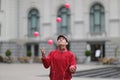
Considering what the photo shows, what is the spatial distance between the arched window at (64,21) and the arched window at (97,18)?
289 centimetres

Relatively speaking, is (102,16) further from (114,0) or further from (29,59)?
(29,59)

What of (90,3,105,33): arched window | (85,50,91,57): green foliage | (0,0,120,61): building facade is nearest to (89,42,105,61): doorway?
(0,0,120,61): building facade

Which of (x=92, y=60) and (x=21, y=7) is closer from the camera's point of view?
(x=92, y=60)

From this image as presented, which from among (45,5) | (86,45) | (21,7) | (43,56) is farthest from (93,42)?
(43,56)

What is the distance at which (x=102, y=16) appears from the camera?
4053 cm

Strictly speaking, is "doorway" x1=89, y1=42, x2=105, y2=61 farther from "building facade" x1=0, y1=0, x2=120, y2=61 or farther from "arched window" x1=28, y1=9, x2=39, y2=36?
"arched window" x1=28, y1=9, x2=39, y2=36

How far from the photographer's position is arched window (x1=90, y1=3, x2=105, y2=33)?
1593 inches

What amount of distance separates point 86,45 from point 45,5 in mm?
7159

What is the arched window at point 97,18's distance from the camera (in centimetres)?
4047

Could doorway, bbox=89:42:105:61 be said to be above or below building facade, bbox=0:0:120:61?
below

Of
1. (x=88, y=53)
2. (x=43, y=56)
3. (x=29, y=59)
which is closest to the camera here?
(x=43, y=56)

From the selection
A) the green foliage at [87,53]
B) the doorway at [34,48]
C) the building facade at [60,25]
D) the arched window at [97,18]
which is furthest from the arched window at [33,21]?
the green foliage at [87,53]

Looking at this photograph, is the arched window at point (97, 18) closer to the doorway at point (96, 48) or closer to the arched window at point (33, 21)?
the doorway at point (96, 48)

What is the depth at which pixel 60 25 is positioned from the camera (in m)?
42.8
